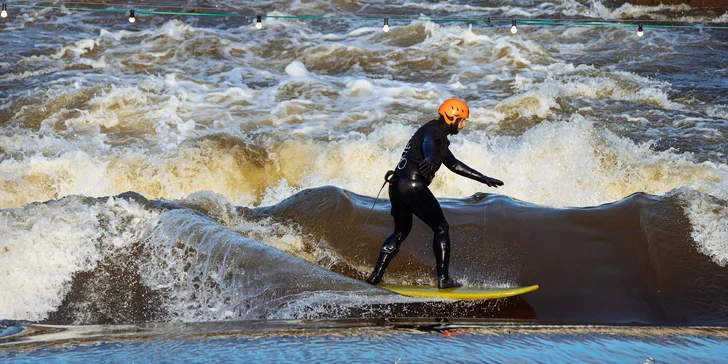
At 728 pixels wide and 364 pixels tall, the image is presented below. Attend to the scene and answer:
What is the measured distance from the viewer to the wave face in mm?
7480

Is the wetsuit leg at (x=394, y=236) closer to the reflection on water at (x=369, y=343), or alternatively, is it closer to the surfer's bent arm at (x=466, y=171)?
the surfer's bent arm at (x=466, y=171)

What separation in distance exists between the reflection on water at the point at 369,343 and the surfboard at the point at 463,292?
689mm

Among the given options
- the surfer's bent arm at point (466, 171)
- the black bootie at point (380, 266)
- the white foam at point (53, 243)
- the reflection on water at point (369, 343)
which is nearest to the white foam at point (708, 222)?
the reflection on water at point (369, 343)

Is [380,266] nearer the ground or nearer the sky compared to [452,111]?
nearer the ground

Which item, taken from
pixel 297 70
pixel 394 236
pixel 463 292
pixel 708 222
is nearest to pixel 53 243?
pixel 394 236

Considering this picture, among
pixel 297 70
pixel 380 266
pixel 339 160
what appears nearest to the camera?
pixel 380 266

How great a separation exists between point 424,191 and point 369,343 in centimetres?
196

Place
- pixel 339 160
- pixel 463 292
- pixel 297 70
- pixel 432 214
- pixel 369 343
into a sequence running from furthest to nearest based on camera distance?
pixel 297 70, pixel 339 160, pixel 432 214, pixel 463 292, pixel 369 343

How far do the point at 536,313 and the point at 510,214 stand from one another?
1453 millimetres

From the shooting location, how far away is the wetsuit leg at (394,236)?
7574 mm

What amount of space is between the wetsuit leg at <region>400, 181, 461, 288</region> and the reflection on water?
3.12 ft

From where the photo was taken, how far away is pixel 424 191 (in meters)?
7.46

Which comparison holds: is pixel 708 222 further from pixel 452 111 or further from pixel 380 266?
pixel 380 266

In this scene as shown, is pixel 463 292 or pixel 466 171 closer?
pixel 463 292
